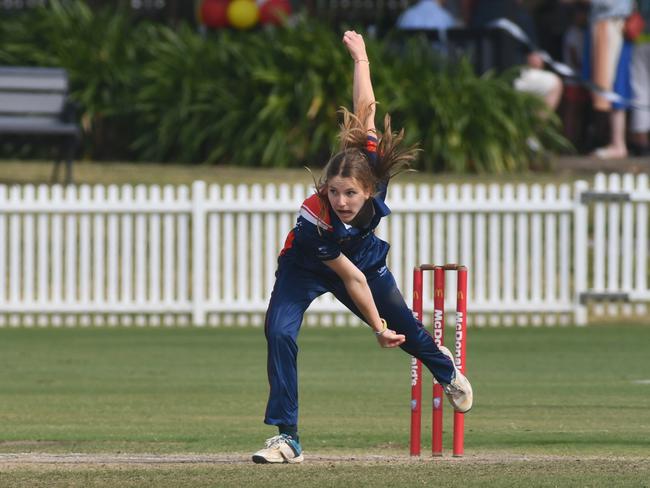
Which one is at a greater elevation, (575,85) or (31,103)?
(575,85)

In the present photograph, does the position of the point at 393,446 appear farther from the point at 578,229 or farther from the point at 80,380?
the point at 578,229

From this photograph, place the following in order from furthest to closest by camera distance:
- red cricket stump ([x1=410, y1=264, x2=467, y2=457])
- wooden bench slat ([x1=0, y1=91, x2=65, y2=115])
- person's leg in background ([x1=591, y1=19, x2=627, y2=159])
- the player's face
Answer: person's leg in background ([x1=591, y1=19, x2=627, y2=159])
wooden bench slat ([x1=0, y1=91, x2=65, y2=115])
red cricket stump ([x1=410, y1=264, x2=467, y2=457])
the player's face

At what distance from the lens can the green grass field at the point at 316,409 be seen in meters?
6.84

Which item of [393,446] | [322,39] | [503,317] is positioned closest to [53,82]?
[322,39]

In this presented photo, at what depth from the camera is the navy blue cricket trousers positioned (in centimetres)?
688

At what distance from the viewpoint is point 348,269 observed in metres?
6.75

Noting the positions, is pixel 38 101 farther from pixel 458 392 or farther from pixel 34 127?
pixel 458 392

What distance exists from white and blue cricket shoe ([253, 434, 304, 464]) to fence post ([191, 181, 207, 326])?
776cm

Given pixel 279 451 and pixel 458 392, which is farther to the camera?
pixel 458 392

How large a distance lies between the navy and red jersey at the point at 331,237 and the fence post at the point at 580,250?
8096mm

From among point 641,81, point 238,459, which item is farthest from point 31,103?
point 238,459

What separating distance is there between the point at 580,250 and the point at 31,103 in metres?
6.96

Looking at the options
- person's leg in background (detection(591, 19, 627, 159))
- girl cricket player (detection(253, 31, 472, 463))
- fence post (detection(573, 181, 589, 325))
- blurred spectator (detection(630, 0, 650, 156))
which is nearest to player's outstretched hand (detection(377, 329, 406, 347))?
girl cricket player (detection(253, 31, 472, 463))

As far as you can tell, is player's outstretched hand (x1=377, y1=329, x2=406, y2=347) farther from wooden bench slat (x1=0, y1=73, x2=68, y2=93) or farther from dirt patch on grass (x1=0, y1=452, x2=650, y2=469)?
wooden bench slat (x1=0, y1=73, x2=68, y2=93)
